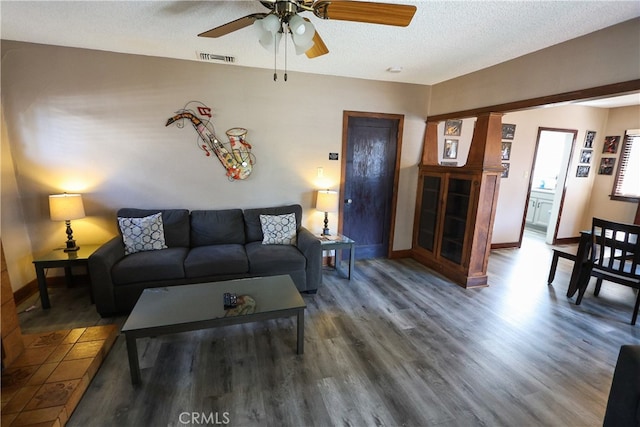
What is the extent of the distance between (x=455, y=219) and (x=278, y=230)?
2239 mm

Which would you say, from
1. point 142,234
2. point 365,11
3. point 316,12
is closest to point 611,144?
point 365,11

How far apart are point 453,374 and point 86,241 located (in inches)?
151

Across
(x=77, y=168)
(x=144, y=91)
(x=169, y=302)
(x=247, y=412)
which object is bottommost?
(x=247, y=412)

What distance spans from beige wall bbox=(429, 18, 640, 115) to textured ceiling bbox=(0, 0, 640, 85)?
87 mm

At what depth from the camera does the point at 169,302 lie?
2.10 m

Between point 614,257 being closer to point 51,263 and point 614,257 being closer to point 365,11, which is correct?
point 365,11

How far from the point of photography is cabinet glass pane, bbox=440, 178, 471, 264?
346 cm

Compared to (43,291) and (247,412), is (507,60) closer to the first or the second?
(247,412)

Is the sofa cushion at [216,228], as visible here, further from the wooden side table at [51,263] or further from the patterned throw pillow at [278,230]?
the wooden side table at [51,263]

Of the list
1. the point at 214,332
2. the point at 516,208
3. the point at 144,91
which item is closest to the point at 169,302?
the point at 214,332

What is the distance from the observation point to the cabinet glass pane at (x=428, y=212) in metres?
3.96

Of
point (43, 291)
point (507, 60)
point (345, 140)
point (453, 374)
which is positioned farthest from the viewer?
point (345, 140)

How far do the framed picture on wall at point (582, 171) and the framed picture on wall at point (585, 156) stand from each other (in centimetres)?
11

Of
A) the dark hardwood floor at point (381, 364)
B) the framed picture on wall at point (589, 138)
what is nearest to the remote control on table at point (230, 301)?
the dark hardwood floor at point (381, 364)
